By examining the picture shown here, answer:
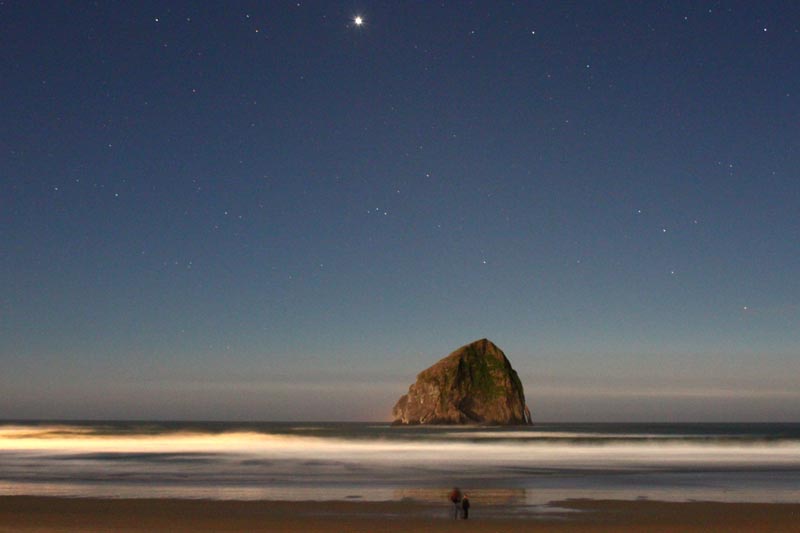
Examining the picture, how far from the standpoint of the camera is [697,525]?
2622 cm

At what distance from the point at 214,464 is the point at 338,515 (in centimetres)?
3625

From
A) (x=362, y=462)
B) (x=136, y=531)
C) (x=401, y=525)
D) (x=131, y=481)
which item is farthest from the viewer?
(x=362, y=462)

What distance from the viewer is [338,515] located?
28328 mm

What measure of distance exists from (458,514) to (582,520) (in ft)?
13.3

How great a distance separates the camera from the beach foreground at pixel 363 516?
993 inches

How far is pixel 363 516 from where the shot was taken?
28078mm

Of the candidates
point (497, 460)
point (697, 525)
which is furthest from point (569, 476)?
point (697, 525)

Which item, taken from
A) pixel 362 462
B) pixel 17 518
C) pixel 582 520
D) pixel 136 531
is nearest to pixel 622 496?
pixel 582 520

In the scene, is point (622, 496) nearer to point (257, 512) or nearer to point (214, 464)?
point (257, 512)

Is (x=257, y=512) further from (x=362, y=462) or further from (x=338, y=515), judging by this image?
(x=362, y=462)

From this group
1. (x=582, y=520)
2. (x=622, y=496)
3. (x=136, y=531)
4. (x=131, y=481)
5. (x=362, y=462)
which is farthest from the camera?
(x=362, y=462)

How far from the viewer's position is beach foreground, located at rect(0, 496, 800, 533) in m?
25.2

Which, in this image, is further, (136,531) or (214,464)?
(214,464)

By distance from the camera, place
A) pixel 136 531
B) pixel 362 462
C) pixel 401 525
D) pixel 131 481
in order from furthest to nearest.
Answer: pixel 362 462 < pixel 131 481 < pixel 401 525 < pixel 136 531
